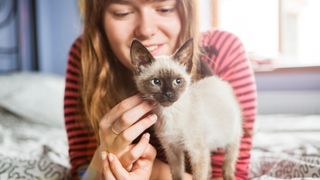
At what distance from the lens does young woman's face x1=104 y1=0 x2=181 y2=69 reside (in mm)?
527

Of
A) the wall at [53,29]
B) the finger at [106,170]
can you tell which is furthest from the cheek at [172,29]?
the wall at [53,29]

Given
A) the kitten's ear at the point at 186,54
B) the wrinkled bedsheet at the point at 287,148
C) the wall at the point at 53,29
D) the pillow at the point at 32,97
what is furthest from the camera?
the wall at the point at 53,29

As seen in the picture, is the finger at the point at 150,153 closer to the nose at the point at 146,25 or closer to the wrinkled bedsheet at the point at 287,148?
the nose at the point at 146,25

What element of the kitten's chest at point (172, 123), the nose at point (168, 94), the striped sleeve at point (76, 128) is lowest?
the striped sleeve at point (76, 128)

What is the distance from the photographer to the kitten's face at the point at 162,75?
49 centimetres

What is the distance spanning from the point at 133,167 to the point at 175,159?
136 millimetres

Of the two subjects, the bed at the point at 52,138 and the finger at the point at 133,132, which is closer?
the finger at the point at 133,132

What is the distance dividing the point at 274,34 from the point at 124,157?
680 mm

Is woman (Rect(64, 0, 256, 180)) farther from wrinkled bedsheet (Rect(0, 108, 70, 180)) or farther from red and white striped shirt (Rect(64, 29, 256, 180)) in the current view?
wrinkled bedsheet (Rect(0, 108, 70, 180))

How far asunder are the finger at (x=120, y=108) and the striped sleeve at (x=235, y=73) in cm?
21

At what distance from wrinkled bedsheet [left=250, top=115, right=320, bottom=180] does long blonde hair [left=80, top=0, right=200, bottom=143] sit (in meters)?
0.55

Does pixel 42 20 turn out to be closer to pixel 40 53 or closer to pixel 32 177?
pixel 40 53

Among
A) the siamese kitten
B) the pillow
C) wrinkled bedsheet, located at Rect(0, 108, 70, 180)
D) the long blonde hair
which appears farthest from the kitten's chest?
the pillow

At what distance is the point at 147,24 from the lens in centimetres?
52
